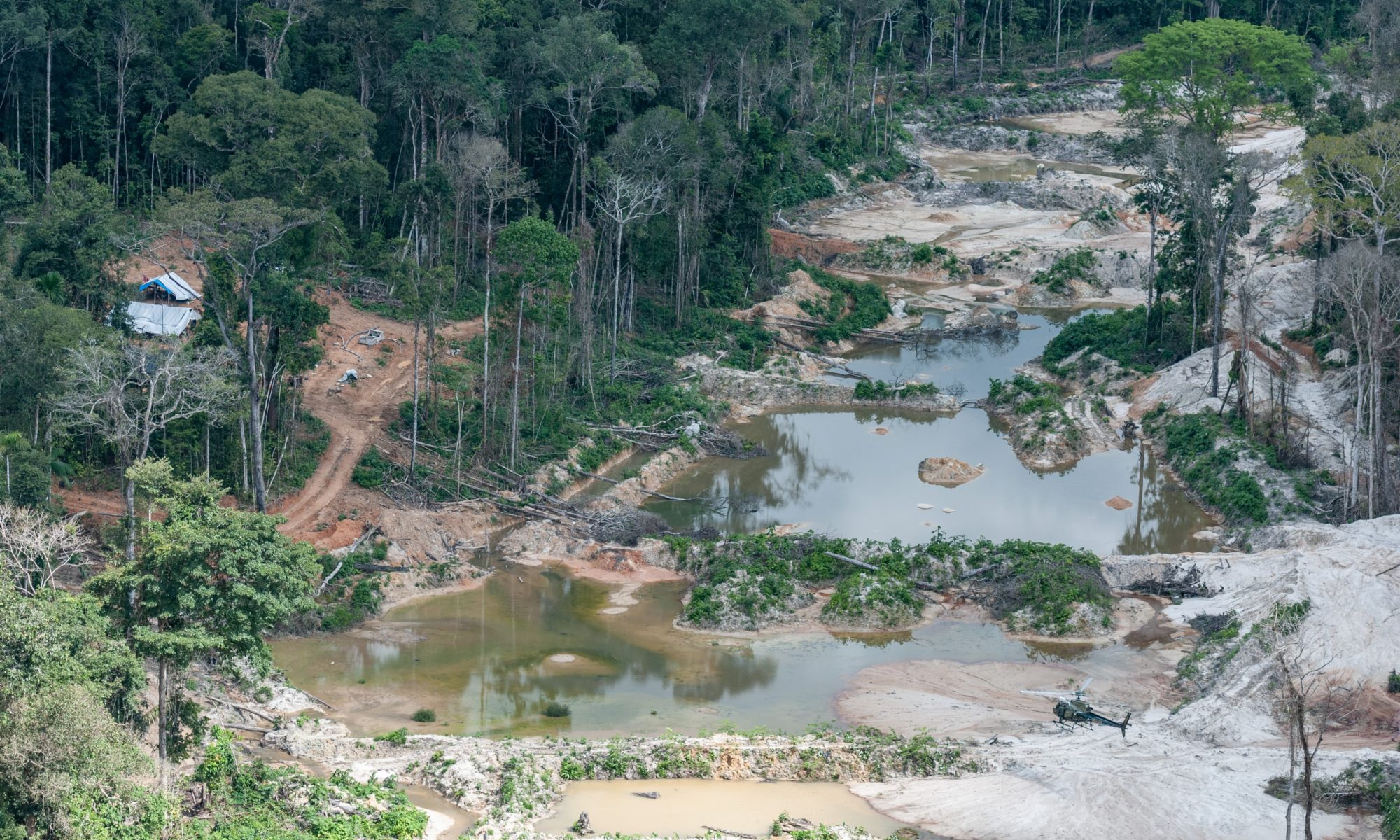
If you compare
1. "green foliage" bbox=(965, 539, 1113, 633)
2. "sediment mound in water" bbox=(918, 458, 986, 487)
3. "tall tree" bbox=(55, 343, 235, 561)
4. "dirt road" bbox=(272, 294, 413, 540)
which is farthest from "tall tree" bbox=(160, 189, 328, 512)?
"sediment mound in water" bbox=(918, 458, 986, 487)

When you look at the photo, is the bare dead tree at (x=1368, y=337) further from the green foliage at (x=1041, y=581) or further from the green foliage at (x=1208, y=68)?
the green foliage at (x=1208, y=68)

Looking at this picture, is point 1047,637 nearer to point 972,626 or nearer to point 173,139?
point 972,626

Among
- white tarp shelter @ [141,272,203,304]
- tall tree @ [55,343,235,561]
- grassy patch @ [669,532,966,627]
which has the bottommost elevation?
grassy patch @ [669,532,966,627]

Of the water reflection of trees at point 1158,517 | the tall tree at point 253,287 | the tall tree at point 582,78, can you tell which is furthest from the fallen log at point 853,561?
the tall tree at point 582,78

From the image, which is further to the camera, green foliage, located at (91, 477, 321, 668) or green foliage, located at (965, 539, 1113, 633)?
green foliage, located at (965, 539, 1113, 633)

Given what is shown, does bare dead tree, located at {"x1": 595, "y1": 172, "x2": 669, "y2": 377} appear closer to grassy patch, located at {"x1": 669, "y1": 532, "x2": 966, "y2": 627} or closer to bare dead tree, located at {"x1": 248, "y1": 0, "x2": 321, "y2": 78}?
bare dead tree, located at {"x1": 248, "y1": 0, "x2": 321, "y2": 78}

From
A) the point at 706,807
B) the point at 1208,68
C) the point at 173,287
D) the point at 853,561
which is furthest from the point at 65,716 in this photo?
the point at 1208,68

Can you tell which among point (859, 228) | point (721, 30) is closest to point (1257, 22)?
point (859, 228)
